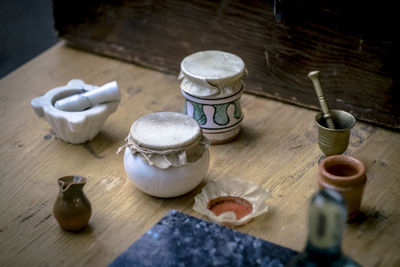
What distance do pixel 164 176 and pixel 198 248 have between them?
26cm

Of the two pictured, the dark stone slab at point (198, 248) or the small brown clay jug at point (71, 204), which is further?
the small brown clay jug at point (71, 204)

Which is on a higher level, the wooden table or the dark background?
the wooden table

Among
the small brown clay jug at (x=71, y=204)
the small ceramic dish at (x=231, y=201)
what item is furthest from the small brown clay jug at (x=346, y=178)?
the small brown clay jug at (x=71, y=204)

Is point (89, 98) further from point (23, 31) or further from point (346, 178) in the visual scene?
point (23, 31)

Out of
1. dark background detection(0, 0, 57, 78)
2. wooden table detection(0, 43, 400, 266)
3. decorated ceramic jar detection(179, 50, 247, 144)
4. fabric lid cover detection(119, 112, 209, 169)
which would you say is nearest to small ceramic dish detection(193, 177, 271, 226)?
wooden table detection(0, 43, 400, 266)

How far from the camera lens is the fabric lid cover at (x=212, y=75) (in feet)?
6.50

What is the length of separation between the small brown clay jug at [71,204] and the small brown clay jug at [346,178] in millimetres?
677

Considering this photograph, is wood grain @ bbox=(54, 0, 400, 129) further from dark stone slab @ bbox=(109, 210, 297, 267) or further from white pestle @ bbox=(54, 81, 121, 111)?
dark stone slab @ bbox=(109, 210, 297, 267)

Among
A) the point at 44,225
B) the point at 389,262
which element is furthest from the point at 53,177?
the point at 389,262

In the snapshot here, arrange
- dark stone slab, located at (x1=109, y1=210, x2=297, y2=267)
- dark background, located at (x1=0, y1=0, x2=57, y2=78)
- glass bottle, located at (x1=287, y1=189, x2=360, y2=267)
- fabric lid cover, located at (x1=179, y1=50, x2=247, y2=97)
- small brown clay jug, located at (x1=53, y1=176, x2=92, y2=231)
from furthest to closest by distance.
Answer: dark background, located at (x1=0, y1=0, x2=57, y2=78) → fabric lid cover, located at (x1=179, y1=50, x2=247, y2=97) → small brown clay jug, located at (x1=53, y1=176, x2=92, y2=231) → dark stone slab, located at (x1=109, y1=210, x2=297, y2=267) → glass bottle, located at (x1=287, y1=189, x2=360, y2=267)

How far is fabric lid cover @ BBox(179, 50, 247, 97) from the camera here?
1980mm

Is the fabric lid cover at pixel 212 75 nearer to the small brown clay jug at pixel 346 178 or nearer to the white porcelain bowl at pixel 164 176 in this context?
the white porcelain bowl at pixel 164 176

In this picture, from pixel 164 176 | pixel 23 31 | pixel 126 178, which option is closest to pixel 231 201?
pixel 164 176

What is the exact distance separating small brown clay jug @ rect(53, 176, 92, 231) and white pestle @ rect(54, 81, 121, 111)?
0.41 meters
